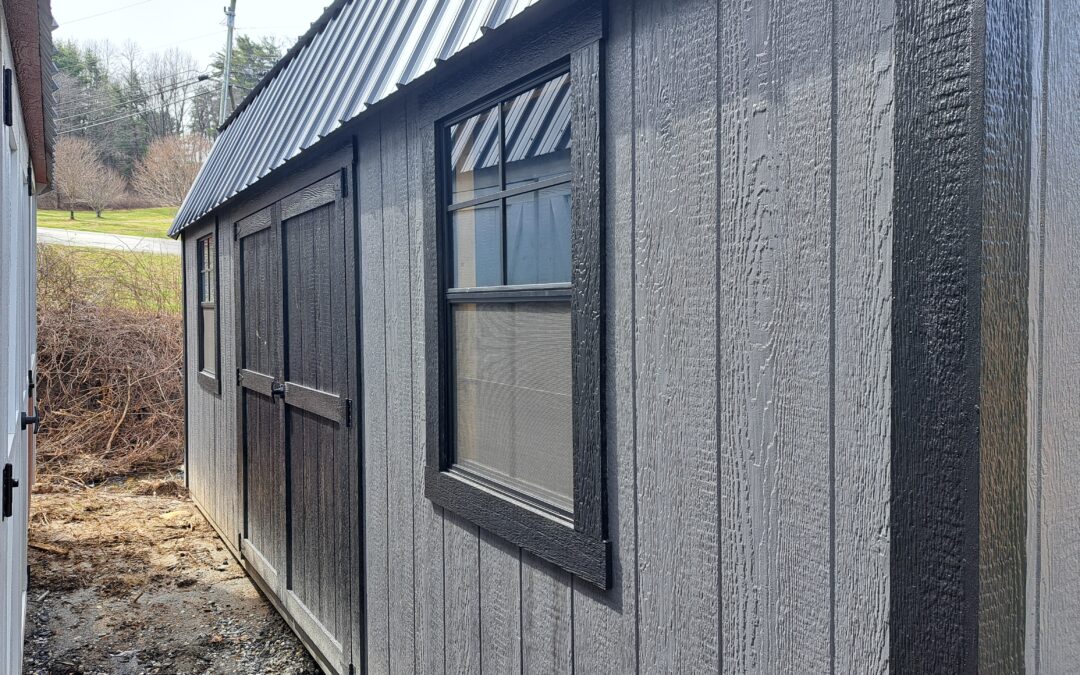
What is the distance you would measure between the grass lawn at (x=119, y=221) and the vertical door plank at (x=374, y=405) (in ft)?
78.4

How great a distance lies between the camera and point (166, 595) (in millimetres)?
5180

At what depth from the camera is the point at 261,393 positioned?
4.89 meters

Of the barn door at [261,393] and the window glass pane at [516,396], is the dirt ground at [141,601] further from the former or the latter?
the window glass pane at [516,396]

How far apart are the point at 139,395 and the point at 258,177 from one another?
7.09 m

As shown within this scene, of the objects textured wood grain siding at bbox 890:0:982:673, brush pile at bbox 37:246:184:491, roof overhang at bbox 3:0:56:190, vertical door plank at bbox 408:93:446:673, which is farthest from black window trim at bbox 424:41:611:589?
brush pile at bbox 37:246:184:491

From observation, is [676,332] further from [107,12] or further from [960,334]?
[107,12]

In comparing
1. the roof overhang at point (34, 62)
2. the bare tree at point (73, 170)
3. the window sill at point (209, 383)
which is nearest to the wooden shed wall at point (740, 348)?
the roof overhang at point (34, 62)

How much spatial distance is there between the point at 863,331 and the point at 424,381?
178 centimetres

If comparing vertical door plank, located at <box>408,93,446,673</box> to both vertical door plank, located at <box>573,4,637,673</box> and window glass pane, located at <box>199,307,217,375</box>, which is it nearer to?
vertical door plank, located at <box>573,4,637,673</box>

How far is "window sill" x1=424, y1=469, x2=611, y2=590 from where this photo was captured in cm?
193

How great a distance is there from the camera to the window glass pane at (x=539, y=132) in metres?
2.05

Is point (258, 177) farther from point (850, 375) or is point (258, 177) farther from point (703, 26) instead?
point (850, 375)

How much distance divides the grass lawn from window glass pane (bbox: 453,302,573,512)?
2482 centimetres

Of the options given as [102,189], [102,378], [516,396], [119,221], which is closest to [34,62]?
[516,396]
